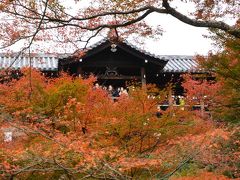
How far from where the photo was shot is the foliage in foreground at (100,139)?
5352 millimetres

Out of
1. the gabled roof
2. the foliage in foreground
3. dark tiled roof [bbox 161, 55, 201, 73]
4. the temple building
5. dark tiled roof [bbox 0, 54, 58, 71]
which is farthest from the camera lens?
dark tiled roof [bbox 161, 55, 201, 73]

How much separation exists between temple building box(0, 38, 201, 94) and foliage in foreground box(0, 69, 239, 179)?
4.46 m

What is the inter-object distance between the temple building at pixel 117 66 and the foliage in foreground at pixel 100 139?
4457 mm

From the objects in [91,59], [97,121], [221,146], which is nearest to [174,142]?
[97,121]

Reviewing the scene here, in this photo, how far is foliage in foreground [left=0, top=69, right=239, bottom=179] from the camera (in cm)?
535

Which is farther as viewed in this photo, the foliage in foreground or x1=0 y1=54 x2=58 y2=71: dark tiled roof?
x1=0 y1=54 x2=58 y2=71: dark tiled roof

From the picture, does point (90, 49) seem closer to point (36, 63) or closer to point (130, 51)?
point (130, 51)

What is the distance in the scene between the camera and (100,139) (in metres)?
7.15

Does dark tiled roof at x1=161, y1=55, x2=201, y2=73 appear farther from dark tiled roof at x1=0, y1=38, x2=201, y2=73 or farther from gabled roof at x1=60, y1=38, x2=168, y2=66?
gabled roof at x1=60, y1=38, x2=168, y2=66

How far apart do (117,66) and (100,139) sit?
8.06 metres

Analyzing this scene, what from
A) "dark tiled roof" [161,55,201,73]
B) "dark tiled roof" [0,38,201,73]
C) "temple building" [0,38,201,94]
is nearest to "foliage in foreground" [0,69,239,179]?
"dark tiled roof" [0,38,201,73]

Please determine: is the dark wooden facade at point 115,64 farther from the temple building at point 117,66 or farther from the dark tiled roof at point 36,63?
the dark tiled roof at point 36,63

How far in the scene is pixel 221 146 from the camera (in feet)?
31.4

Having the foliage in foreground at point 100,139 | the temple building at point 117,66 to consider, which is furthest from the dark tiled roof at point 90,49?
the foliage in foreground at point 100,139
